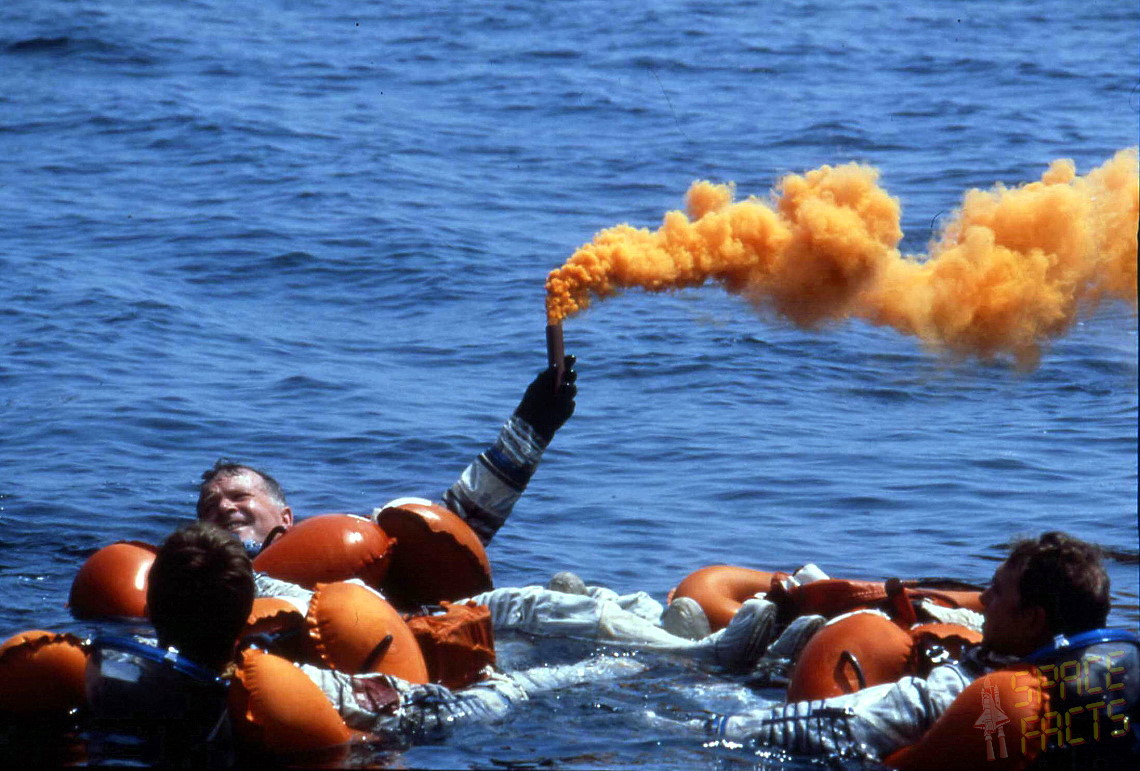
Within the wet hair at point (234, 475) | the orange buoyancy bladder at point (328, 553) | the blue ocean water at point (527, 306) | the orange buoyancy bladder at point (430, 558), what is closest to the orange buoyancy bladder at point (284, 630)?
the blue ocean water at point (527, 306)

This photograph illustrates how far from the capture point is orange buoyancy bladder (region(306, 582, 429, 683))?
6562mm

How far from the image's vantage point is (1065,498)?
11.2m

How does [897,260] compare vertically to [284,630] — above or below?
above

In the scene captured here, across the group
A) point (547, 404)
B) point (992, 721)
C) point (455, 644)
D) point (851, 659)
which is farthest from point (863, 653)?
point (547, 404)

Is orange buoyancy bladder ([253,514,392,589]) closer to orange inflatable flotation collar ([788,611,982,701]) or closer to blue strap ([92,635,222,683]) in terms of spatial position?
blue strap ([92,635,222,683])

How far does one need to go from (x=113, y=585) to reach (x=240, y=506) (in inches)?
35.4

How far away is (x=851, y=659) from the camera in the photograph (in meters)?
6.60

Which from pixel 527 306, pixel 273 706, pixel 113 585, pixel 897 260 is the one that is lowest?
pixel 113 585

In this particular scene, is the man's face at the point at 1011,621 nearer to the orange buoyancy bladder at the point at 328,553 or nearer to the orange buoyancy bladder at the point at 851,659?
the orange buoyancy bladder at the point at 851,659

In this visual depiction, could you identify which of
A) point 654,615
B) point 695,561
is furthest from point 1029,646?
point 695,561

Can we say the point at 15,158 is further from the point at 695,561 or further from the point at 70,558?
the point at 695,561

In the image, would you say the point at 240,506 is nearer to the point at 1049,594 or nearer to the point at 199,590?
the point at 199,590

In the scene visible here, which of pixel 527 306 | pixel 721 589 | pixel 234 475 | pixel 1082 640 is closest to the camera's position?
pixel 1082 640

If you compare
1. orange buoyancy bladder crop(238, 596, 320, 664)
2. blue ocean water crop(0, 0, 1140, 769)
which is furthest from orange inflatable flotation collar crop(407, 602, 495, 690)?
orange buoyancy bladder crop(238, 596, 320, 664)
